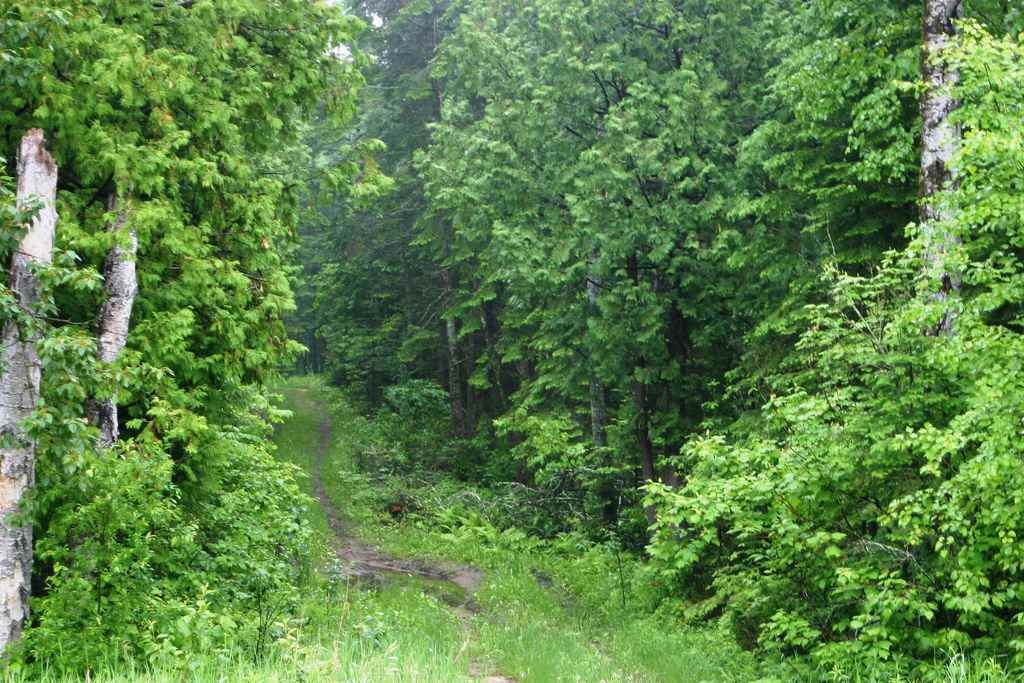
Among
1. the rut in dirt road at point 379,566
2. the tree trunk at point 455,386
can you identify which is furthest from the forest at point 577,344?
the tree trunk at point 455,386

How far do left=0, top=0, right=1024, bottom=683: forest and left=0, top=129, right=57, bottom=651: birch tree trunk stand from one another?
0.05 meters

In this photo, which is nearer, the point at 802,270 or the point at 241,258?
the point at 241,258

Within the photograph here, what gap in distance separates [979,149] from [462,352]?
25.0 meters

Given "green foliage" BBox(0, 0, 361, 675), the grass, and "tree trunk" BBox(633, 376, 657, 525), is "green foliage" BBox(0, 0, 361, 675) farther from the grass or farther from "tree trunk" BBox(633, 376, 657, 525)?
"tree trunk" BBox(633, 376, 657, 525)

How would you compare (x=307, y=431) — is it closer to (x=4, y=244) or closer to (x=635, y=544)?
(x=635, y=544)

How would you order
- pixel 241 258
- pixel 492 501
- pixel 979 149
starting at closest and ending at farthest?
1. pixel 979 149
2. pixel 241 258
3. pixel 492 501

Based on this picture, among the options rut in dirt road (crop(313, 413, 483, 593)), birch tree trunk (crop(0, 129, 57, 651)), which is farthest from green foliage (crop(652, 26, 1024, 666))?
rut in dirt road (crop(313, 413, 483, 593))

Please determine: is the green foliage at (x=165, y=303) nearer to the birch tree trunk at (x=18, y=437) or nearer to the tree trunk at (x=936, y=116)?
the birch tree trunk at (x=18, y=437)

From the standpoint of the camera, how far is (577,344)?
18234 mm

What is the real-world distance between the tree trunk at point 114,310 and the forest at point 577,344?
0.13 feet

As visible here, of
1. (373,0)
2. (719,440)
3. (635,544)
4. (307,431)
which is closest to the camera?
(719,440)

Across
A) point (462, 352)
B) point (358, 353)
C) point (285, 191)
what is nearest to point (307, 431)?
point (358, 353)

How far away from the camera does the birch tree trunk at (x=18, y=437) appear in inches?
314

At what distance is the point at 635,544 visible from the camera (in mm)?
19156
